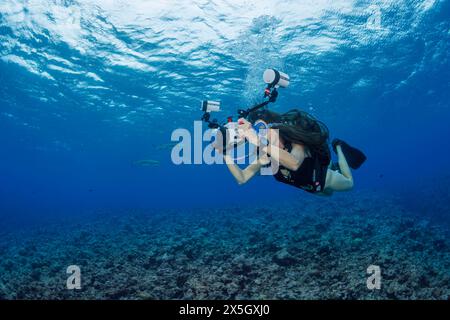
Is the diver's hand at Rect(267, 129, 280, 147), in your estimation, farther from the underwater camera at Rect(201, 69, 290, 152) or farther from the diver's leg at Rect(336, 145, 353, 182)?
the diver's leg at Rect(336, 145, 353, 182)

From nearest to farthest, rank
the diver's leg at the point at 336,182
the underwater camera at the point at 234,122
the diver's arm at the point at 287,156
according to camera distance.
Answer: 1. the diver's arm at the point at 287,156
2. the underwater camera at the point at 234,122
3. the diver's leg at the point at 336,182

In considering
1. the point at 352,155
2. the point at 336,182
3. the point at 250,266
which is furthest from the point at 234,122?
the point at 250,266

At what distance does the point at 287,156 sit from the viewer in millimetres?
4129

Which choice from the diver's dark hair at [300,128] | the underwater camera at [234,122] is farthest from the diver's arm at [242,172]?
the diver's dark hair at [300,128]

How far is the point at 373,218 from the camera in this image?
13430 millimetres

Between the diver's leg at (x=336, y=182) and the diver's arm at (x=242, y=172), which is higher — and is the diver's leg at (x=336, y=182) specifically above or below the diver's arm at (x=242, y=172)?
below

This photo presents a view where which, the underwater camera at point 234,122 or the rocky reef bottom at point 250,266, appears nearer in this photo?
the underwater camera at point 234,122

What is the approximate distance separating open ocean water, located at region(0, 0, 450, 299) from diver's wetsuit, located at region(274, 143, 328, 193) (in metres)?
2.36

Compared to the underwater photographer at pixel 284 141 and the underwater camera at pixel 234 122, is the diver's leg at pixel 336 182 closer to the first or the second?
the underwater photographer at pixel 284 141

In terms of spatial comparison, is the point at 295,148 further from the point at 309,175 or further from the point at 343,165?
the point at 343,165

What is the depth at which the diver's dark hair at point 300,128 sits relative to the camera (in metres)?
4.27

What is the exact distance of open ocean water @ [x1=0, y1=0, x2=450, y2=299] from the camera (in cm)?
638
